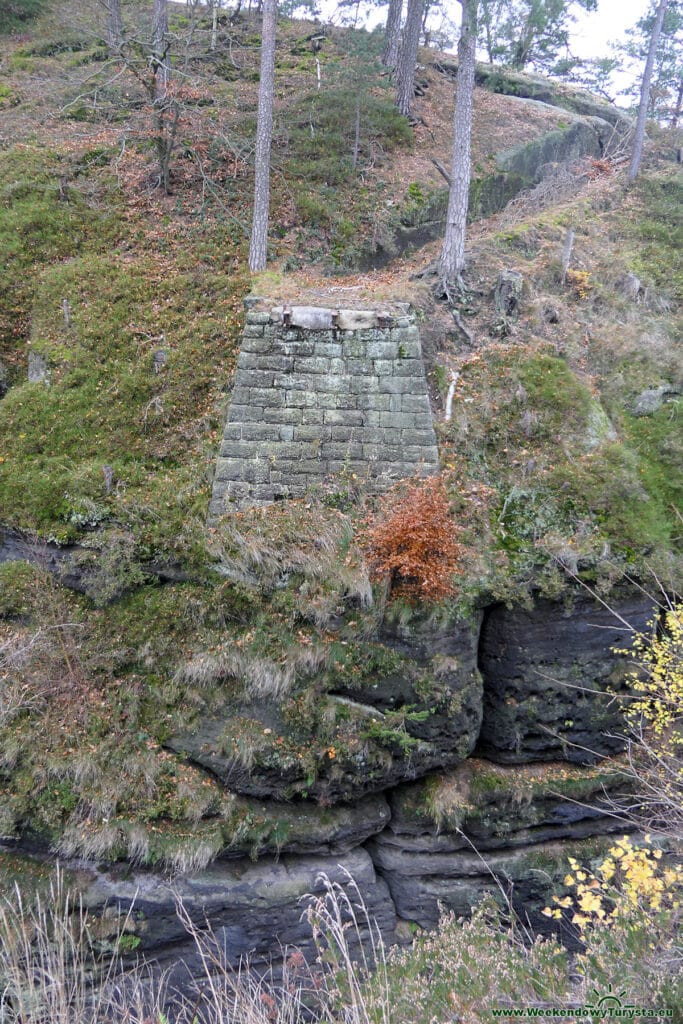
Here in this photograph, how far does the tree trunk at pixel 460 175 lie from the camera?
11789mm

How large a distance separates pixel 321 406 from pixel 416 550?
98.7 inches

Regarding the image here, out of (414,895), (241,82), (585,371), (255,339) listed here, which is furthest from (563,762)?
(241,82)

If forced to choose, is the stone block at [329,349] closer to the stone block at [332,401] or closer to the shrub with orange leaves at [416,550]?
the stone block at [332,401]

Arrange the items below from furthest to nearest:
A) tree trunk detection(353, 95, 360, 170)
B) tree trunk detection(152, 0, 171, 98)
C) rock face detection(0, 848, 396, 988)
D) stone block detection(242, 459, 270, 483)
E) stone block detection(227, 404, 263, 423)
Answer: tree trunk detection(353, 95, 360, 170)
tree trunk detection(152, 0, 171, 98)
stone block detection(227, 404, 263, 423)
stone block detection(242, 459, 270, 483)
rock face detection(0, 848, 396, 988)

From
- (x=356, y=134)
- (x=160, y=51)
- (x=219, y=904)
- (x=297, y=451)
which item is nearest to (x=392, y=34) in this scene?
(x=356, y=134)

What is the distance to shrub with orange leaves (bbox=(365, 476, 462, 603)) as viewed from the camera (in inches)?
301

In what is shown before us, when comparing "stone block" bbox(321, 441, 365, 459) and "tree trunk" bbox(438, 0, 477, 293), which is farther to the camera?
"tree trunk" bbox(438, 0, 477, 293)

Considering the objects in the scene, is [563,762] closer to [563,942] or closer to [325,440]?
[563,942]

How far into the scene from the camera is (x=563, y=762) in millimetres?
8500

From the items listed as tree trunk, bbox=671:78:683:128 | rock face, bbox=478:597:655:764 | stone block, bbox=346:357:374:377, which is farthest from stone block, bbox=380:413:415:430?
tree trunk, bbox=671:78:683:128

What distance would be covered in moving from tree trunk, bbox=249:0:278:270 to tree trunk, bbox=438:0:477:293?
11.3ft

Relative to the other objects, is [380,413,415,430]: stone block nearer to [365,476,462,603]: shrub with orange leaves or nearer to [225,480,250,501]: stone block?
[365,476,462,603]: shrub with orange leaves

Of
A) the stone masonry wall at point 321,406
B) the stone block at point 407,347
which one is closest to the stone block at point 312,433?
the stone masonry wall at point 321,406

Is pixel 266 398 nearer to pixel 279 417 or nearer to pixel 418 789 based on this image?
pixel 279 417
